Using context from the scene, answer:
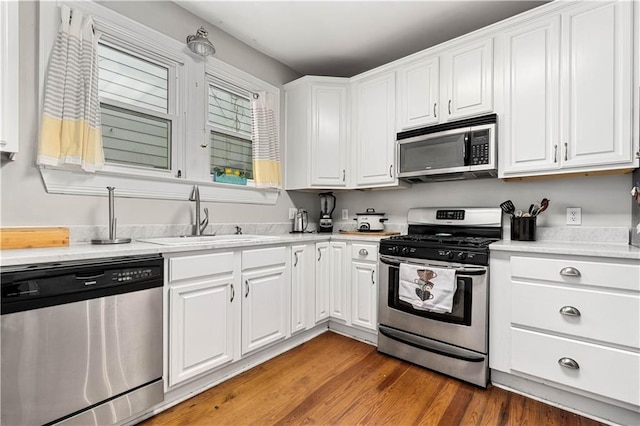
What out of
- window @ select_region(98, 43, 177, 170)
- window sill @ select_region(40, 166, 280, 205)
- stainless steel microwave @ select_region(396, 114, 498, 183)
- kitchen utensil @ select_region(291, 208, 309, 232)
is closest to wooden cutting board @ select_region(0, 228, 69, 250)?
window sill @ select_region(40, 166, 280, 205)

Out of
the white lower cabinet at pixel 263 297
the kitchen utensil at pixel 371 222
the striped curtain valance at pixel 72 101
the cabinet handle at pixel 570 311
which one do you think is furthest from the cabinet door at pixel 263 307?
the cabinet handle at pixel 570 311

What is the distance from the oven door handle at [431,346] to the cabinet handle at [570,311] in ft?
1.82

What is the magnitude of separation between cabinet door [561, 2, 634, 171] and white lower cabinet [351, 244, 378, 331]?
1513 millimetres

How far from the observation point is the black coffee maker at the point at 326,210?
3.42m

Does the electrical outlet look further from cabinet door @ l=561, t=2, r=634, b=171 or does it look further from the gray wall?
cabinet door @ l=561, t=2, r=634, b=171

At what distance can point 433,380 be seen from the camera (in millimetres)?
2098

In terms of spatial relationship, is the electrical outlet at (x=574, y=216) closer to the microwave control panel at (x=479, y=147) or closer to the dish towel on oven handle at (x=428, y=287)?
the microwave control panel at (x=479, y=147)

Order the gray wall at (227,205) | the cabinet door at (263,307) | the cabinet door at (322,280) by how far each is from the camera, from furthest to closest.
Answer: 1. the cabinet door at (322,280)
2. the cabinet door at (263,307)
3. the gray wall at (227,205)

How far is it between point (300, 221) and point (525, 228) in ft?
6.47

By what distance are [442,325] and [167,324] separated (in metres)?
1.78

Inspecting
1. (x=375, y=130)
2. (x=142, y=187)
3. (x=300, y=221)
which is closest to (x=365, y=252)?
(x=300, y=221)

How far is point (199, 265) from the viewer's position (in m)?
1.87

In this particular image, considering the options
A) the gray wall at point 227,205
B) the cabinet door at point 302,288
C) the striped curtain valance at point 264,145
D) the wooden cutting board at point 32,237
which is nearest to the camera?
the wooden cutting board at point 32,237

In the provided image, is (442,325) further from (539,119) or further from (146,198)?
(146,198)
